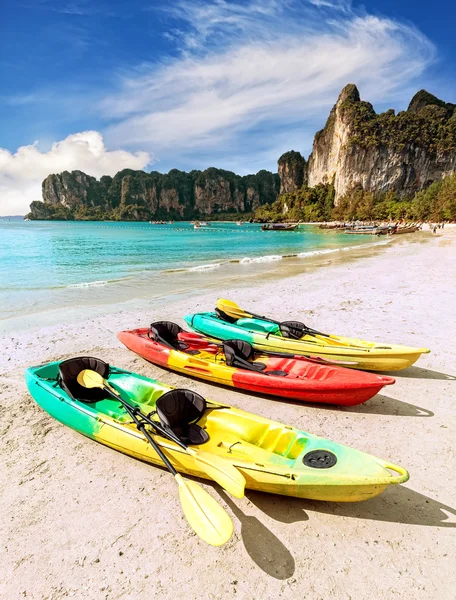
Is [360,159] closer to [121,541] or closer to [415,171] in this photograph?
[415,171]

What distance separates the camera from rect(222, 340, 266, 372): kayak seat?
555 centimetres

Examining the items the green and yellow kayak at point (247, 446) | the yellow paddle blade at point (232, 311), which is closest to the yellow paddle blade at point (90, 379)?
the green and yellow kayak at point (247, 446)

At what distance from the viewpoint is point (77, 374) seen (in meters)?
4.96

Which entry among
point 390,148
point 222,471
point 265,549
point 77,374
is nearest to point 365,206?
point 390,148

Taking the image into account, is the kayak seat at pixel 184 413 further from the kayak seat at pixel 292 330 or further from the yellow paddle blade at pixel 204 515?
the kayak seat at pixel 292 330

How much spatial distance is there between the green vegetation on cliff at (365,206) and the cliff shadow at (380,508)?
75603 millimetres

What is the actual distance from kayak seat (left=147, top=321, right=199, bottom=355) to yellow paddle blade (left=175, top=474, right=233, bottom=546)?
3625 mm

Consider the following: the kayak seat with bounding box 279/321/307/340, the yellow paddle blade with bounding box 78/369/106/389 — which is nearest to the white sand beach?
the yellow paddle blade with bounding box 78/369/106/389

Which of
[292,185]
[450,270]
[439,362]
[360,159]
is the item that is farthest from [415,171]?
[439,362]

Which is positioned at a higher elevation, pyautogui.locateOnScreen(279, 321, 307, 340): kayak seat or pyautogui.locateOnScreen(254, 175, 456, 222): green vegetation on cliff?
pyautogui.locateOnScreen(254, 175, 456, 222): green vegetation on cliff

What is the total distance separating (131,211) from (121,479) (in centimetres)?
20280

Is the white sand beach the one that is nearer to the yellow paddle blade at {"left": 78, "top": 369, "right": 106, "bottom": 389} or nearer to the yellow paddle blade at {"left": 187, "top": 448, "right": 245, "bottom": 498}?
the yellow paddle blade at {"left": 187, "top": 448, "right": 245, "bottom": 498}

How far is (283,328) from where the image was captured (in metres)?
6.81

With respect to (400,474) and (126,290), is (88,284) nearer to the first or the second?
(126,290)
